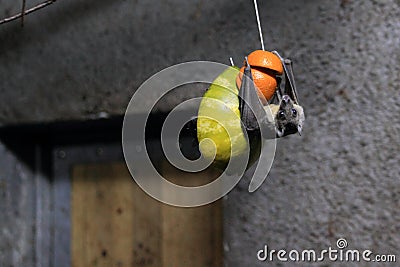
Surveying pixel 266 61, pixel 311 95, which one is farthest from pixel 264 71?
pixel 311 95

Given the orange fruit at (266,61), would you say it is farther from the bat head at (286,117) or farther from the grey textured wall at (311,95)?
the grey textured wall at (311,95)

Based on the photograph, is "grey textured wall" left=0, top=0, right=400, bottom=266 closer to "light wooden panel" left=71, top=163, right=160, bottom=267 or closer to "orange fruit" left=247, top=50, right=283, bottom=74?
"light wooden panel" left=71, top=163, right=160, bottom=267

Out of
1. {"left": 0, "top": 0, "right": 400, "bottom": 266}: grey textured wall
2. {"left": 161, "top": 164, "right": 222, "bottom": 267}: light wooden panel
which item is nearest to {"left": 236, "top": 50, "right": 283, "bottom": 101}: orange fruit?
{"left": 0, "top": 0, "right": 400, "bottom": 266}: grey textured wall

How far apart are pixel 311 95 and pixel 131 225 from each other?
635mm

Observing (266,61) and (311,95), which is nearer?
(266,61)

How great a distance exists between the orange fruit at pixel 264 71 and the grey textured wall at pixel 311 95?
0.44m

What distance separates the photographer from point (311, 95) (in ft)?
3.85

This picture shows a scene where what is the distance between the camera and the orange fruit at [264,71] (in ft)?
2.41

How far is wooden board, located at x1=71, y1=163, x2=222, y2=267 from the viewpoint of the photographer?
1.42 metres

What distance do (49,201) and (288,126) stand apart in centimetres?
110

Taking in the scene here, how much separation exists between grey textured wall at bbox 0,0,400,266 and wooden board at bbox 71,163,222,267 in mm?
201

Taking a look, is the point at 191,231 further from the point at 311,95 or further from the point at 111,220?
the point at 311,95

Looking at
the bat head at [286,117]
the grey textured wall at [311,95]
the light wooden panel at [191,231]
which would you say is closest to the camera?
the bat head at [286,117]

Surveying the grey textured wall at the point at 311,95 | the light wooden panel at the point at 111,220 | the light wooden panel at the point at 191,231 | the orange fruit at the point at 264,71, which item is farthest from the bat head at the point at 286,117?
the light wooden panel at the point at 111,220
